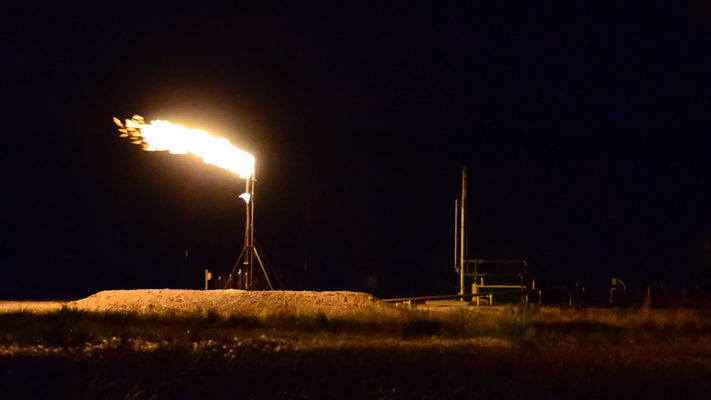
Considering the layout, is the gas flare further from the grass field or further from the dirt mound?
the grass field

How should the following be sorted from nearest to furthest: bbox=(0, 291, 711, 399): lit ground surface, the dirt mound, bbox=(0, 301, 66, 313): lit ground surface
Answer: bbox=(0, 291, 711, 399): lit ground surface → the dirt mound → bbox=(0, 301, 66, 313): lit ground surface

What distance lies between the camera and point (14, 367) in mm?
11828

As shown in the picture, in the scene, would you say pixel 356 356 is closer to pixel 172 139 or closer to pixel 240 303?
pixel 240 303

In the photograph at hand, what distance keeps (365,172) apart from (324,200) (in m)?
3.24

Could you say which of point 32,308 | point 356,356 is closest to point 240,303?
point 32,308

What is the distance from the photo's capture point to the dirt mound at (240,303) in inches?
939

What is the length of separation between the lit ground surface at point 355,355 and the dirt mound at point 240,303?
1.89 feet

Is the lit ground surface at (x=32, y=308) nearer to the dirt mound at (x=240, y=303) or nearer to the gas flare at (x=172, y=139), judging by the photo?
the dirt mound at (x=240, y=303)

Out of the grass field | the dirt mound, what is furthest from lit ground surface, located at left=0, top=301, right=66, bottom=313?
the grass field

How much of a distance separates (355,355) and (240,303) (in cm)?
1176

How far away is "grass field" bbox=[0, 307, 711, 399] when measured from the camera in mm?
10305

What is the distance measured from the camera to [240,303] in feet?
81.7

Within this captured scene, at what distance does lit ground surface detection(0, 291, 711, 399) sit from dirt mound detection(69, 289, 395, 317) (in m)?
0.57

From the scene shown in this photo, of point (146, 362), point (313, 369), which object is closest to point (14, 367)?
point (146, 362)
